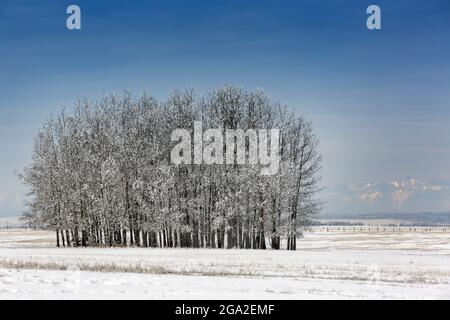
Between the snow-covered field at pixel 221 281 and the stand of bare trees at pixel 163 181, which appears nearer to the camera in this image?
the snow-covered field at pixel 221 281

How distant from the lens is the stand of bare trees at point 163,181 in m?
56.2

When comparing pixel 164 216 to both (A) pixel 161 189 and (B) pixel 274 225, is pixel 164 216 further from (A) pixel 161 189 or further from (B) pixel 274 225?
(B) pixel 274 225

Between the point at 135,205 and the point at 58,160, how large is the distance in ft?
31.1

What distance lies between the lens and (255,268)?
32.8 m

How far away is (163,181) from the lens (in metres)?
57.2

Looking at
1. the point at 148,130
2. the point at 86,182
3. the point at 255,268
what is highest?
the point at 148,130

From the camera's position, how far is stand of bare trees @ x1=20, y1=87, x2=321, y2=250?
56.2 meters

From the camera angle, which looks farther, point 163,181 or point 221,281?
point 163,181

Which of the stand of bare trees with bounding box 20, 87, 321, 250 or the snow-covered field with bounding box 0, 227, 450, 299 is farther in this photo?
the stand of bare trees with bounding box 20, 87, 321, 250

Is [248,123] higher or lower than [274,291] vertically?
Result: higher

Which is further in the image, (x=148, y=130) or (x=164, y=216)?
(x=148, y=130)
